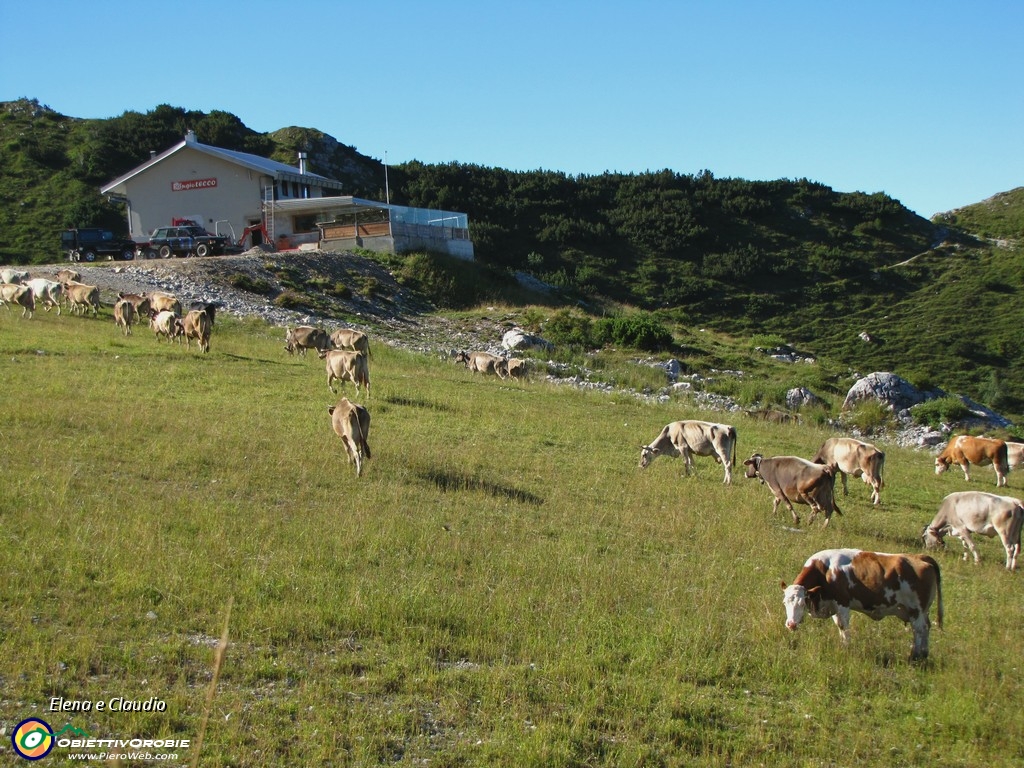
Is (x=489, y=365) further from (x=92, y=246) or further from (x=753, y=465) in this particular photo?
(x=92, y=246)

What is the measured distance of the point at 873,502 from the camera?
18.0m

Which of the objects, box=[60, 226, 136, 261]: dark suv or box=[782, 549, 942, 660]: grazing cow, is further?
box=[60, 226, 136, 261]: dark suv

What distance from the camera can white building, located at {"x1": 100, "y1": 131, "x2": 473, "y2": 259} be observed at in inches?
2170

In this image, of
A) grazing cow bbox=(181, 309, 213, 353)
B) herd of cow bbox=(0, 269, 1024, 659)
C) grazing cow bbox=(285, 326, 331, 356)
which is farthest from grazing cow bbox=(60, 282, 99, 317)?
grazing cow bbox=(285, 326, 331, 356)

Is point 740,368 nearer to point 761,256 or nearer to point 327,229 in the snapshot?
point 327,229

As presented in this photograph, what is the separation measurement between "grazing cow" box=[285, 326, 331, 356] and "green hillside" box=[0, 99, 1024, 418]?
2520 centimetres

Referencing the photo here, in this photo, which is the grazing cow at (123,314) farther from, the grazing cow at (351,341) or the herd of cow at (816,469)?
the grazing cow at (351,341)

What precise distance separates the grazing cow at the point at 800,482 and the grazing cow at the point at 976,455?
8.12m

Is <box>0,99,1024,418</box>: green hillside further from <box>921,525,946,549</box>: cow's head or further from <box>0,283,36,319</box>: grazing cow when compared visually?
<box>921,525,946,549</box>: cow's head

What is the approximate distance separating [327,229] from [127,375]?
34.2m

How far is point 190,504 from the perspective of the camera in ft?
40.7

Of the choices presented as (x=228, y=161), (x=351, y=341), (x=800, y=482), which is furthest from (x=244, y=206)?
(x=800, y=482)

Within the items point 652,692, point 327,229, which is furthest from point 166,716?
point 327,229

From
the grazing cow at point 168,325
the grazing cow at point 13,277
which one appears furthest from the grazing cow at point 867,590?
the grazing cow at point 13,277
